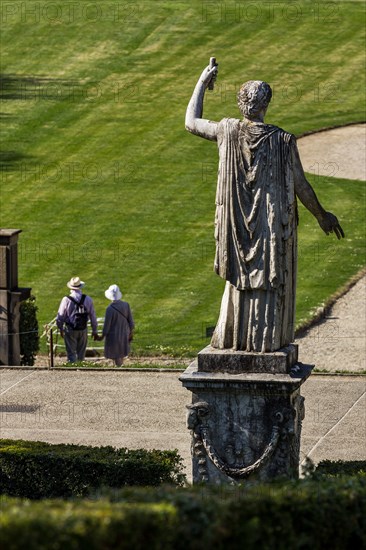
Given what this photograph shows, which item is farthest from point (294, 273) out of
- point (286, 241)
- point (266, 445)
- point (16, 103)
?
point (16, 103)

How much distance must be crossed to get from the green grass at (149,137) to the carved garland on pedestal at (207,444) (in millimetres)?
10950

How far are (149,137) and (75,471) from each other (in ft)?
67.4

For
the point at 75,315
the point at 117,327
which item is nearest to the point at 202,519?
the point at 117,327

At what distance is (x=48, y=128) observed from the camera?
35.6m

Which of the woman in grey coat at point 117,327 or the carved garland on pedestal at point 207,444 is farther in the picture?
the woman in grey coat at point 117,327

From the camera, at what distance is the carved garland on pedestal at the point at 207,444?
1344cm

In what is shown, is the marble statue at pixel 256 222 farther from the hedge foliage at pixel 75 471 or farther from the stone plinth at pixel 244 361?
the hedge foliage at pixel 75 471

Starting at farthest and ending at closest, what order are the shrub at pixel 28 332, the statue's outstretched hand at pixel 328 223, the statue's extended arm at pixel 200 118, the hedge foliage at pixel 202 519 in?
1. the shrub at pixel 28 332
2. the statue's outstretched hand at pixel 328 223
3. the statue's extended arm at pixel 200 118
4. the hedge foliage at pixel 202 519

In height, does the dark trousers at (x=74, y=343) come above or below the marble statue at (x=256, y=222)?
below

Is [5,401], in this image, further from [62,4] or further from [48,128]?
[62,4]

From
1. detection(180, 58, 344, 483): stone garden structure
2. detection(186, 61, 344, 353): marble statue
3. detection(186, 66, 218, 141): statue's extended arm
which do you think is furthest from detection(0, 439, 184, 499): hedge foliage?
detection(186, 66, 218, 141): statue's extended arm

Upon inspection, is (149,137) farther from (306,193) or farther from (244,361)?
(244,361)

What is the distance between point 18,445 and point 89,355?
9781mm

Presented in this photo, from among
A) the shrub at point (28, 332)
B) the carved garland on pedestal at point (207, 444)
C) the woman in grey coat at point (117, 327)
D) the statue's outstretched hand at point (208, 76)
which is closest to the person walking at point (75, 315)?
the woman in grey coat at point (117, 327)
